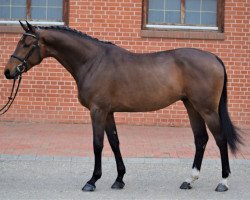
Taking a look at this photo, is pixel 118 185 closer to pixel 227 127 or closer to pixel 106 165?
pixel 106 165

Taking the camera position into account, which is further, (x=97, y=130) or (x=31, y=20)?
(x=31, y=20)

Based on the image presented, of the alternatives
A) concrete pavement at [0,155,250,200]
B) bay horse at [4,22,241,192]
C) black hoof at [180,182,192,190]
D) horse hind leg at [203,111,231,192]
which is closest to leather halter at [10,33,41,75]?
bay horse at [4,22,241,192]

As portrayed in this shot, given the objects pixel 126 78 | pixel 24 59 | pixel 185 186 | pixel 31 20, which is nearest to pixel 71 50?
pixel 24 59

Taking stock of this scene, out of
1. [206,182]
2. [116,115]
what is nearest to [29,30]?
[206,182]

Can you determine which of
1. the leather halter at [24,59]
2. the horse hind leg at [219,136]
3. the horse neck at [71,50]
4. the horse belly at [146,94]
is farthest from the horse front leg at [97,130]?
the horse hind leg at [219,136]

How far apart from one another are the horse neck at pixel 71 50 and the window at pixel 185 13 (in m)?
5.56

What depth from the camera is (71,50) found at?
7.39m

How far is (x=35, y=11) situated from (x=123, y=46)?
2058 millimetres

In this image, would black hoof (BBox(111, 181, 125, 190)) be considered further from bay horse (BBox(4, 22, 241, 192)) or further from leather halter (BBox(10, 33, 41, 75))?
leather halter (BBox(10, 33, 41, 75))

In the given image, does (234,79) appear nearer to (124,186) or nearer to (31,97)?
(31,97)

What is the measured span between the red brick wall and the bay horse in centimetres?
524

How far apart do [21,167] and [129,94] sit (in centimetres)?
223

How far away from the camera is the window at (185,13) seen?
12.8 metres

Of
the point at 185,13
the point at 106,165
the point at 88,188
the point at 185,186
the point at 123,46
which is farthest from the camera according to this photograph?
the point at 185,13
